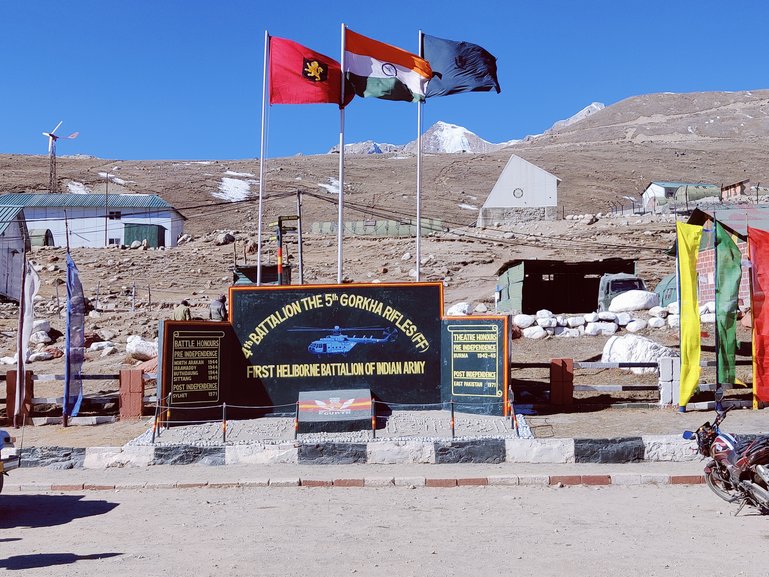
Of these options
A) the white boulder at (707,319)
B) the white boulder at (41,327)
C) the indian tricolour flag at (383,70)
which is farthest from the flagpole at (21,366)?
the white boulder at (707,319)

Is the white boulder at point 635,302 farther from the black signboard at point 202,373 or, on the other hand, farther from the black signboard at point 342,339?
the black signboard at point 202,373

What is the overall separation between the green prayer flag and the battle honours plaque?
30.7 feet

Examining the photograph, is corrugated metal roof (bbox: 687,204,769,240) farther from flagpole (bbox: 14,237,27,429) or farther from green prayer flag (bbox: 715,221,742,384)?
flagpole (bbox: 14,237,27,429)

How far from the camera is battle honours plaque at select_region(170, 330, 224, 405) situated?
14.8 m

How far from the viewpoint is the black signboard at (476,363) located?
49.7 ft

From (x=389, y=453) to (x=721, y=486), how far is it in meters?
4.68

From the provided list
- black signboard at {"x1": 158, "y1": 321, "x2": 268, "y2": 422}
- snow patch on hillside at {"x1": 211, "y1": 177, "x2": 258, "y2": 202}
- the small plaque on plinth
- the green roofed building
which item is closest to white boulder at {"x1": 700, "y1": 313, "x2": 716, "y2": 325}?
the small plaque on plinth

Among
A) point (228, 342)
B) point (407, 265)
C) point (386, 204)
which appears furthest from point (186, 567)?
point (386, 204)

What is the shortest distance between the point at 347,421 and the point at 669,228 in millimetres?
39935

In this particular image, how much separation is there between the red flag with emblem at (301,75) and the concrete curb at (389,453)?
8.90 meters

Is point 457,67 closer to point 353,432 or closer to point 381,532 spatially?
point 353,432

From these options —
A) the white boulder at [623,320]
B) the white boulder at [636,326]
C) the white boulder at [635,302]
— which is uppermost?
the white boulder at [635,302]

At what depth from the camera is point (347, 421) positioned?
46.1ft

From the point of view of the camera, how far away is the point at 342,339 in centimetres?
1564
